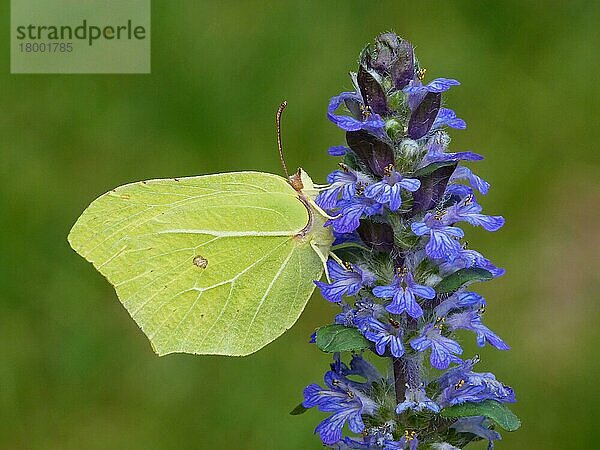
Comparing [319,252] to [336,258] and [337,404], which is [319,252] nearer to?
[336,258]

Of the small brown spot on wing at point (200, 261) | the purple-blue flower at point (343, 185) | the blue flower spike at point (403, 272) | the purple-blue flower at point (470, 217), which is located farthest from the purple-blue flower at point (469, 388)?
the small brown spot on wing at point (200, 261)

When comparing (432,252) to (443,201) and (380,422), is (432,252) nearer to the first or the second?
(443,201)

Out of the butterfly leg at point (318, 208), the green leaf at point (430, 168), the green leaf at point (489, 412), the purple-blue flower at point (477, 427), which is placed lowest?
the purple-blue flower at point (477, 427)

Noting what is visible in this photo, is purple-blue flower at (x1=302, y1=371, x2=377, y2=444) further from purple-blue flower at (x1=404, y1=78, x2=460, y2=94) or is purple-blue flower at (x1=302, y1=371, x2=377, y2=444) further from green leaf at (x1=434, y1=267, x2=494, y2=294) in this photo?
purple-blue flower at (x1=404, y1=78, x2=460, y2=94)

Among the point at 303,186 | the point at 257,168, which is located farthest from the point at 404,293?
the point at 257,168

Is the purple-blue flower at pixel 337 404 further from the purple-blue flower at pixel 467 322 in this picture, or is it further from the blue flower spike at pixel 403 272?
the purple-blue flower at pixel 467 322

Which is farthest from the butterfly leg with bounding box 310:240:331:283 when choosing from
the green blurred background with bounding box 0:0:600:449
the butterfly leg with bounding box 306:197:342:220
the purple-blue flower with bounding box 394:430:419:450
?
the green blurred background with bounding box 0:0:600:449

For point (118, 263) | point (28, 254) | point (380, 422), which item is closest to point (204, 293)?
point (118, 263)
